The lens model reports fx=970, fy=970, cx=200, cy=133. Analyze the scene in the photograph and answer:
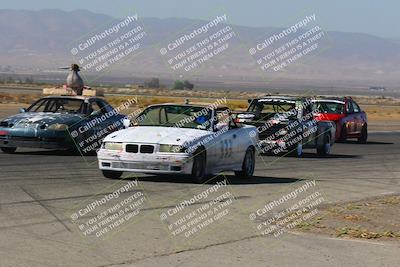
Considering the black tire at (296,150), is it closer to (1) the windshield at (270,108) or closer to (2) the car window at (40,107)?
(1) the windshield at (270,108)

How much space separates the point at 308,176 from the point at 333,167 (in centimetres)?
266

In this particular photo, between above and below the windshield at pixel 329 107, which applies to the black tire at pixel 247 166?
above

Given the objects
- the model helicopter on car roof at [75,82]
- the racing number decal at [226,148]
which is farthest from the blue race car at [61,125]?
the model helicopter on car roof at [75,82]

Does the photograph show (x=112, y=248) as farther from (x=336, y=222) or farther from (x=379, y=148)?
(x=379, y=148)

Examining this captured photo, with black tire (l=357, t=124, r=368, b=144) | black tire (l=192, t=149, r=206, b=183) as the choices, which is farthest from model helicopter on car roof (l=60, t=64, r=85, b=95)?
black tire (l=192, t=149, r=206, b=183)

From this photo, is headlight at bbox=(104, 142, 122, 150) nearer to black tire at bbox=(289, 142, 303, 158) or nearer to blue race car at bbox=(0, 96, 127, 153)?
blue race car at bbox=(0, 96, 127, 153)

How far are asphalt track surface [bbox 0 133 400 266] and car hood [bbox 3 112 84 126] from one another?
1.89 m

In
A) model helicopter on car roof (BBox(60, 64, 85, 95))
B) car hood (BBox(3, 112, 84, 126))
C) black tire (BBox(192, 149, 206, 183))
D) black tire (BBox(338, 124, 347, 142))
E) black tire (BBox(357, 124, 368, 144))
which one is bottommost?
black tire (BBox(357, 124, 368, 144))

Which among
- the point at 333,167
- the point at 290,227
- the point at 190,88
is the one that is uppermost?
the point at 290,227

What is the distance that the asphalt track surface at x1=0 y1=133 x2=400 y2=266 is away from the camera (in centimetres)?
887

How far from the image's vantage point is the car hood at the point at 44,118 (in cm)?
2028

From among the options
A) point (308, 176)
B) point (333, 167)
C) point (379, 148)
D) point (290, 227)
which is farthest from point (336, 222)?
point (379, 148)

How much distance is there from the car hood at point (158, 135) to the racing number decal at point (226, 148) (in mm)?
425

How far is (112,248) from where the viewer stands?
30.3ft
